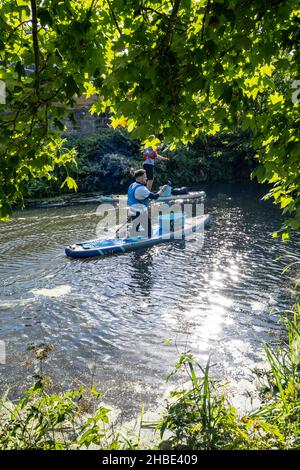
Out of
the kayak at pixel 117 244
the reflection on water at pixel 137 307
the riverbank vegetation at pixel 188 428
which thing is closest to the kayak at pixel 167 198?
the kayak at pixel 117 244

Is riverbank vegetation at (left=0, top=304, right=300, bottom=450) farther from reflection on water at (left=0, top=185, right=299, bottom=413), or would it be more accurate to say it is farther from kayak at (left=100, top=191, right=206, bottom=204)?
kayak at (left=100, top=191, right=206, bottom=204)

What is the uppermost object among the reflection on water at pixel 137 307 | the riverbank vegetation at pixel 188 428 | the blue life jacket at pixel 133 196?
the blue life jacket at pixel 133 196

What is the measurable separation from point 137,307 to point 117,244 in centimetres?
385

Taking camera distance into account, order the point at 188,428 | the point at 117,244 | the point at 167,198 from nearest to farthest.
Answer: the point at 188,428 < the point at 117,244 < the point at 167,198

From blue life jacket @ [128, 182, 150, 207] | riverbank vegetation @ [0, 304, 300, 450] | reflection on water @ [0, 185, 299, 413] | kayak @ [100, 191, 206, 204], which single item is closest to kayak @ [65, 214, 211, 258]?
reflection on water @ [0, 185, 299, 413]

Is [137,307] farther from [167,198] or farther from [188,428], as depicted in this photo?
[167,198]

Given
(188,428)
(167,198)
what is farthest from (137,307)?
(167,198)

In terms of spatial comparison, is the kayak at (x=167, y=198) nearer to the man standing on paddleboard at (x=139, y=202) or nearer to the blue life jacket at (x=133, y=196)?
the man standing on paddleboard at (x=139, y=202)

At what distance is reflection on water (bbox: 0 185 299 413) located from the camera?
518 centimetres

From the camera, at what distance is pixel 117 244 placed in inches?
430

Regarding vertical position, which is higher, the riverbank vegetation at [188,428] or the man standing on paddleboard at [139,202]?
the man standing on paddleboard at [139,202]

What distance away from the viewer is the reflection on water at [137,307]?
5.18m

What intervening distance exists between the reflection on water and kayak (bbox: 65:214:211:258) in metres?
0.28

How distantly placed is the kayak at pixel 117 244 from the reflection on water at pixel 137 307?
28 centimetres
